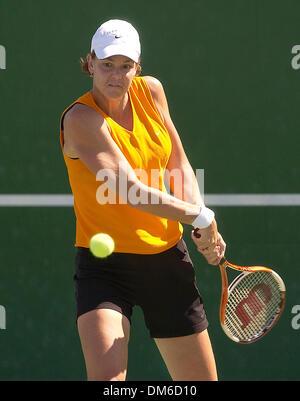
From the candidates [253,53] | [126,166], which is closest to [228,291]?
[126,166]

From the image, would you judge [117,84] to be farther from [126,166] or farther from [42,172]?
[42,172]

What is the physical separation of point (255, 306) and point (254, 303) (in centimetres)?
1

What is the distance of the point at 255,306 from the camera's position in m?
3.24

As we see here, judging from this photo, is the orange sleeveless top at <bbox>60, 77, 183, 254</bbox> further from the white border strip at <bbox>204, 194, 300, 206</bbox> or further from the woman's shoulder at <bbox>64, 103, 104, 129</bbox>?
the white border strip at <bbox>204, 194, 300, 206</bbox>

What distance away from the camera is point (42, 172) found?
3988mm

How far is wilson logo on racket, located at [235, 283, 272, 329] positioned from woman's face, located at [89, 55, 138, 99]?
0.98 meters

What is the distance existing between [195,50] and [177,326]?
1568 mm

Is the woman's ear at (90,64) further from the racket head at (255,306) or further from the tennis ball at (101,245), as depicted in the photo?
the racket head at (255,306)

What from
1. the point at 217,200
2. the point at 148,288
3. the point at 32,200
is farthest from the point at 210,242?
the point at 32,200

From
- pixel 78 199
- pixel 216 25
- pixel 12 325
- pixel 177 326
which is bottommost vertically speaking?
pixel 12 325

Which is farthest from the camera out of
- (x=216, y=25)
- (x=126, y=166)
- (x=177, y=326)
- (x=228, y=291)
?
(x=216, y=25)

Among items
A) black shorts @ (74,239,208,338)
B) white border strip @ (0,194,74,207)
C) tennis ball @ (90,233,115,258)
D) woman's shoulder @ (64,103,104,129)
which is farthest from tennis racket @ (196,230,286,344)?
white border strip @ (0,194,74,207)

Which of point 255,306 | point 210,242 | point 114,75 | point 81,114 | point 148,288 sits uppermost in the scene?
point 114,75

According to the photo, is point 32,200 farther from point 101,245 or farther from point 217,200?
point 101,245
